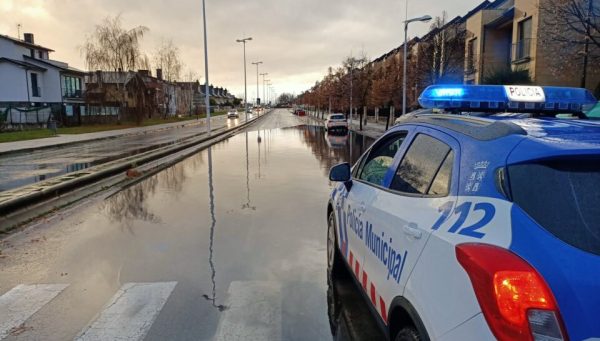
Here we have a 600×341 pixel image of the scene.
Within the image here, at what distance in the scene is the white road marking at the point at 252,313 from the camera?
12.7 feet

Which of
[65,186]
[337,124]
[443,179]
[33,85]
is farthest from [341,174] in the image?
[33,85]

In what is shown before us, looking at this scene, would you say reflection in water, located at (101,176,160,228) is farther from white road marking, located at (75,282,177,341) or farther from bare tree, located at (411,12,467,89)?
bare tree, located at (411,12,467,89)

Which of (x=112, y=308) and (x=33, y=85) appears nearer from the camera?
(x=112, y=308)

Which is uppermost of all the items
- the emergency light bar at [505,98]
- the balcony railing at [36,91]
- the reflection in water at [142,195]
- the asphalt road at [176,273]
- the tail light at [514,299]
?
the balcony railing at [36,91]

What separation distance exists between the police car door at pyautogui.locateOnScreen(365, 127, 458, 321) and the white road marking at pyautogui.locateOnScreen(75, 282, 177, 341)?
2102 millimetres

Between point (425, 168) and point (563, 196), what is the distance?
961 millimetres

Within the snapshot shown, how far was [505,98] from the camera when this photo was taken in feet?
10.6

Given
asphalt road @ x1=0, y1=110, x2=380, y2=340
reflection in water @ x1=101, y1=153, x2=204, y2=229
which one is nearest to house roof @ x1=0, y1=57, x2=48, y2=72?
reflection in water @ x1=101, y1=153, x2=204, y2=229

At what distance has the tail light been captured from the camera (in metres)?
1.67

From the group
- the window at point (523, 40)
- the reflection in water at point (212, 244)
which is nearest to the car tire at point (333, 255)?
the reflection in water at point (212, 244)

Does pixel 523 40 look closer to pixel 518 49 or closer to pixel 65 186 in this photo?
pixel 518 49

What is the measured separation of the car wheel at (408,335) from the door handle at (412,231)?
48cm

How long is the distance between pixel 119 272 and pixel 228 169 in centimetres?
1008

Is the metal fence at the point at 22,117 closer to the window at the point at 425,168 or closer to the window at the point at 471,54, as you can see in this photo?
the window at the point at 471,54
